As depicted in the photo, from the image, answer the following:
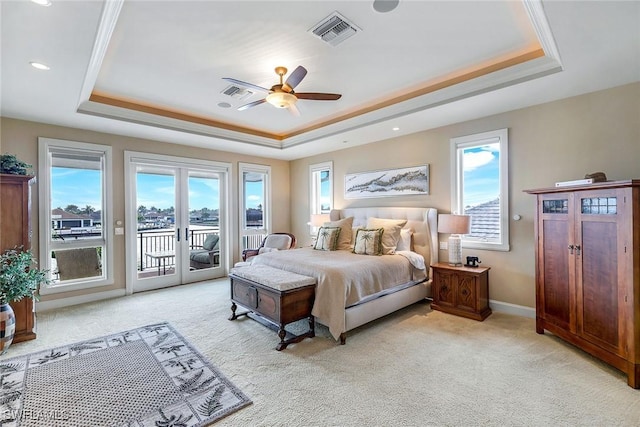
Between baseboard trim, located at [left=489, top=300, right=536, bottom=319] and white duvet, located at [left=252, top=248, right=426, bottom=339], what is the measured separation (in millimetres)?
952

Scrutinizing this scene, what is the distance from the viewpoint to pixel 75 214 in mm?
4426

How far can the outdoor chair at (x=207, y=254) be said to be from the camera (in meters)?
5.75

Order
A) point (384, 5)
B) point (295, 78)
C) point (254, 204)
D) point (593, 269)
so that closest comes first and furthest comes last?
point (384, 5), point (593, 269), point (295, 78), point (254, 204)

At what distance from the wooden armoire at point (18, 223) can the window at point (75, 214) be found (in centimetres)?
102

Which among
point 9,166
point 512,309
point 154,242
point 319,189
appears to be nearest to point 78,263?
point 154,242

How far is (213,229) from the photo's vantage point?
6.00m

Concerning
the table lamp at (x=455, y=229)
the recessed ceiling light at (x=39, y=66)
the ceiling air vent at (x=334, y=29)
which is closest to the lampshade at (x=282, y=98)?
the ceiling air vent at (x=334, y=29)

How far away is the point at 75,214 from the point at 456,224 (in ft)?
17.9

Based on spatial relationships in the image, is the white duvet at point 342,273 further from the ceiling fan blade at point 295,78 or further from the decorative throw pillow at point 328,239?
the ceiling fan blade at point 295,78

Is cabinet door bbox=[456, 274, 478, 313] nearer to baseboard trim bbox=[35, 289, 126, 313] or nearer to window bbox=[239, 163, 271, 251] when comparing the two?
A: window bbox=[239, 163, 271, 251]

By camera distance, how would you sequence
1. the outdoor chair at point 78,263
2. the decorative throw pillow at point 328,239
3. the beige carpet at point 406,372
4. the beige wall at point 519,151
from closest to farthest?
the beige carpet at point 406,372
the beige wall at point 519,151
the outdoor chair at point 78,263
the decorative throw pillow at point 328,239

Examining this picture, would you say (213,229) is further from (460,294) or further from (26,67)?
(460,294)

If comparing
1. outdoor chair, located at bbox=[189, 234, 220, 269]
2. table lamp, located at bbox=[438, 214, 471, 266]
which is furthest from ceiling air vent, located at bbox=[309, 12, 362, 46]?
outdoor chair, located at bbox=[189, 234, 220, 269]

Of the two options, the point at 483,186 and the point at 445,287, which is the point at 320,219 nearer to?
the point at 445,287
